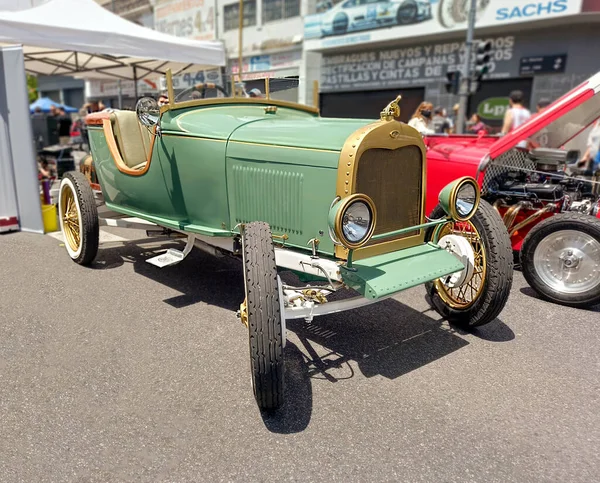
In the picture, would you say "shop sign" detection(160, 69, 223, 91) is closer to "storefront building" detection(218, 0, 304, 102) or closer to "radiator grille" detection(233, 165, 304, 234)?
"radiator grille" detection(233, 165, 304, 234)

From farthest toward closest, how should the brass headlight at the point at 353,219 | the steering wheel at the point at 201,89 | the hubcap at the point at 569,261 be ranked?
the steering wheel at the point at 201,89
the hubcap at the point at 569,261
the brass headlight at the point at 353,219

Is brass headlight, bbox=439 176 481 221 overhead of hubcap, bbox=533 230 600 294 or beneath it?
overhead

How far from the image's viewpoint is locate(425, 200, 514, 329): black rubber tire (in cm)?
314

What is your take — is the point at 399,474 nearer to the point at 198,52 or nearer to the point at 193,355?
the point at 193,355

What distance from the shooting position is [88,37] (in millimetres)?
6324

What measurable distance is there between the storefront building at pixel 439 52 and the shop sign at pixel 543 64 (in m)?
0.02

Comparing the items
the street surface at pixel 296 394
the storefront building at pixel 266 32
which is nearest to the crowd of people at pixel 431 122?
the street surface at pixel 296 394

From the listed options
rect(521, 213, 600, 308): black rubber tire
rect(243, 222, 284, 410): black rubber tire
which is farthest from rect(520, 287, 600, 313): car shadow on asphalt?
rect(243, 222, 284, 410): black rubber tire

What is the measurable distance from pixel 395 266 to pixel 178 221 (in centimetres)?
180

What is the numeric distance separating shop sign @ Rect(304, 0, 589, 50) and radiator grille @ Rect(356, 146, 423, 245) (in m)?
11.0

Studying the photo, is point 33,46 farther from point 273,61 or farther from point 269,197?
point 273,61

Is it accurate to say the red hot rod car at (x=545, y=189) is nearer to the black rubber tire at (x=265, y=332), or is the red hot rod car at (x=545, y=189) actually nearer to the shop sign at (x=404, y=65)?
the black rubber tire at (x=265, y=332)

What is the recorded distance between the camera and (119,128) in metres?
4.62

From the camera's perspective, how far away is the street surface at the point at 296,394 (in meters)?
2.15
